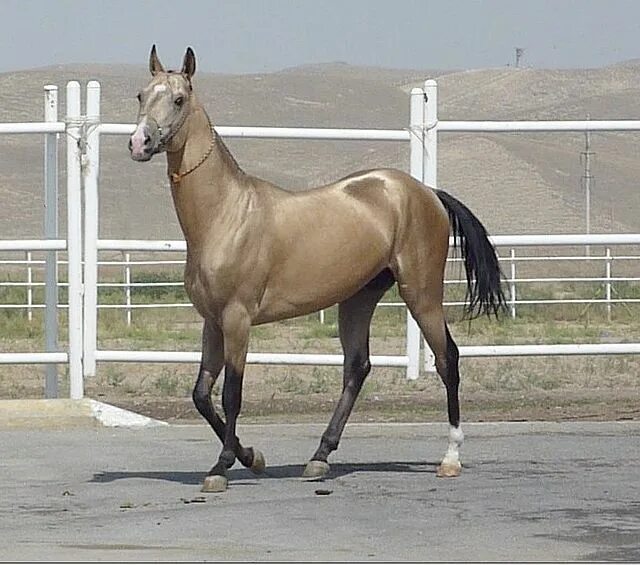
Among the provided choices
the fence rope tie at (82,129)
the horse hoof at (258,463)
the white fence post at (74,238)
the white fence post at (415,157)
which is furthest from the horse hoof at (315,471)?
the fence rope tie at (82,129)

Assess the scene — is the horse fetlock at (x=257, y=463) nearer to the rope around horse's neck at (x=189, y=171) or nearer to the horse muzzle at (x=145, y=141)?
the rope around horse's neck at (x=189, y=171)

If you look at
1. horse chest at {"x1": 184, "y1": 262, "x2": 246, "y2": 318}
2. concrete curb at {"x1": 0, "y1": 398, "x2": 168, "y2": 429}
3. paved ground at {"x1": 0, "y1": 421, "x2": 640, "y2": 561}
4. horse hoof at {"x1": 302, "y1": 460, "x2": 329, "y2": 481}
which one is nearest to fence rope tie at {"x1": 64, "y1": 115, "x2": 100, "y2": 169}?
concrete curb at {"x1": 0, "y1": 398, "x2": 168, "y2": 429}

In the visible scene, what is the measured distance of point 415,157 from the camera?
13.0 metres

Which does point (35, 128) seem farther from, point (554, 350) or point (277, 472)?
point (554, 350)

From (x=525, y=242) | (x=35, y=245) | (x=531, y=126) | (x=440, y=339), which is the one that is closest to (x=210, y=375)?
(x=440, y=339)

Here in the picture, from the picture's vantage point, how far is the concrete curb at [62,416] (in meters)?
11.4

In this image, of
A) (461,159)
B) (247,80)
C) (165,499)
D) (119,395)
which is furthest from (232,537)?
(247,80)

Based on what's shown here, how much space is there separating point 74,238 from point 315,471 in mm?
3391

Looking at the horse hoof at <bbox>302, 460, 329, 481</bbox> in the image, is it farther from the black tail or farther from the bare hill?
the bare hill

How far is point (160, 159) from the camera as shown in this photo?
239 feet

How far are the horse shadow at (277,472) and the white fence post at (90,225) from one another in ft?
9.17

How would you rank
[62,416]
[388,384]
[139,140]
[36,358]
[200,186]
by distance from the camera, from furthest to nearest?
[388,384], [36,358], [62,416], [200,186], [139,140]

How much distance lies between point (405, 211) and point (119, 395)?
15.8ft

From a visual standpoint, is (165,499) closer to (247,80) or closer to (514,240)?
(514,240)
